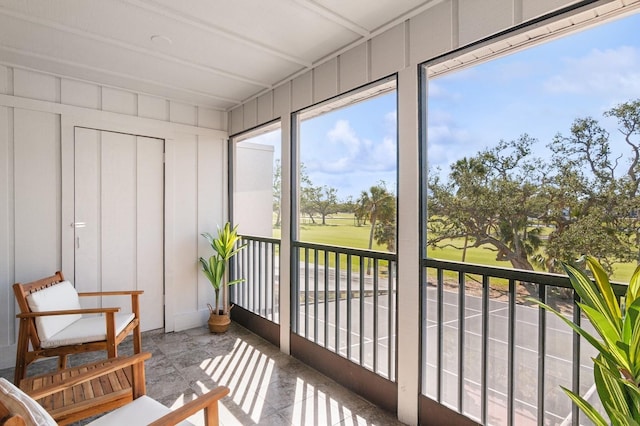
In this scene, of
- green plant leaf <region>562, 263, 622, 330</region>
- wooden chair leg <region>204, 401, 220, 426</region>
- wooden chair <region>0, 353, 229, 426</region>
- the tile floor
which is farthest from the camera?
the tile floor

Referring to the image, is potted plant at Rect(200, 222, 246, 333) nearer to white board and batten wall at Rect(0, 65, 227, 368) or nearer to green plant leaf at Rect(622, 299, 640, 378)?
white board and batten wall at Rect(0, 65, 227, 368)

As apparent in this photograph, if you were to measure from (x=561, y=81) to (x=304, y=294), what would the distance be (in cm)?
248

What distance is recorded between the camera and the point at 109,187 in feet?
11.8

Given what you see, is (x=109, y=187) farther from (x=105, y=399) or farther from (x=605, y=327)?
(x=605, y=327)

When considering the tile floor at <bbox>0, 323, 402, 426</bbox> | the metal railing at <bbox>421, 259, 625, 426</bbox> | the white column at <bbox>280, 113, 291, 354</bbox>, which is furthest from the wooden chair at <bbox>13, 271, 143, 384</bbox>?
the metal railing at <bbox>421, 259, 625, 426</bbox>

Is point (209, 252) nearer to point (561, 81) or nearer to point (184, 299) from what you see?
point (184, 299)

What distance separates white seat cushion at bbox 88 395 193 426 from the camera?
1.50 m

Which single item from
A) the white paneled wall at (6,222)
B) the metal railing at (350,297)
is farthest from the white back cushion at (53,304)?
the metal railing at (350,297)

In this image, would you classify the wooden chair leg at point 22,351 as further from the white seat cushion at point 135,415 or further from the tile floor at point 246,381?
the white seat cushion at point 135,415

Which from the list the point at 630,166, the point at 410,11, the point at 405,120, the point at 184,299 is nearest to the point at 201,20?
the point at 410,11

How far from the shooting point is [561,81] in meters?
1.67

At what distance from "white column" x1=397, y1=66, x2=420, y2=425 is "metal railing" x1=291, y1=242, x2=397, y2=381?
16cm

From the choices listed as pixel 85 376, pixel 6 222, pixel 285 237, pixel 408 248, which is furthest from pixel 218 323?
pixel 408 248

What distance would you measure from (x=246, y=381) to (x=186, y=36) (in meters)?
2.60
